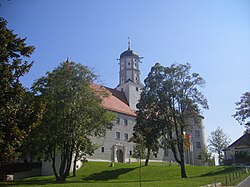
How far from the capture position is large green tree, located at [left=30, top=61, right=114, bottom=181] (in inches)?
1087

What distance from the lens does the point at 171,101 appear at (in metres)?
34.1

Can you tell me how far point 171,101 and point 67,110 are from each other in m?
13.5

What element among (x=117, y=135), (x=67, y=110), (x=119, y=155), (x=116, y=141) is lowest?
(x=119, y=155)

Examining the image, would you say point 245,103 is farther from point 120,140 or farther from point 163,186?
point 163,186

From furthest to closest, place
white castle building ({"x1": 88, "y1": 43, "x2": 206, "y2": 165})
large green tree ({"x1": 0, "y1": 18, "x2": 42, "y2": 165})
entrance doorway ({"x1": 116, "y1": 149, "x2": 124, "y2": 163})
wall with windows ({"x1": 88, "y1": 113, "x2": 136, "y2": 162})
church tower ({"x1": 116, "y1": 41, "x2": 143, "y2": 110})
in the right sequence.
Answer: church tower ({"x1": 116, "y1": 41, "x2": 143, "y2": 110}) < entrance doorway ({"x1": 116, "y1": 149, "x2": 124, "y2": 163}) < white castle building ({"x1": 88, "y1": 43, "x2": 206, "y2": 165}) < wall with windows ({"x1": 88, "y1": 113, "x2": 136, "y2": 162}) < large green tree ({"x1": 0, "y1": 18, "x2": 42, "y2": 165})

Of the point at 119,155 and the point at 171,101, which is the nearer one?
the point at 171,101

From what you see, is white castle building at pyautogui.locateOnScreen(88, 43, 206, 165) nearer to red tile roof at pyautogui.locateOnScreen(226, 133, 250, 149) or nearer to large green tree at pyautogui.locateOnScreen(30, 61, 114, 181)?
red tile roof at pyautogui.locateOnScreen(226, 133, 250, 149)

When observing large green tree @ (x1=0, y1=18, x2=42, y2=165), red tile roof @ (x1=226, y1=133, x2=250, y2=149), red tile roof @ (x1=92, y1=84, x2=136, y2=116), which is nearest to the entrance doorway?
red tile roof @ (x1=92, y1=84, x2=136, y2=116)

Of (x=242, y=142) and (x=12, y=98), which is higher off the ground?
(x=12, y=98)

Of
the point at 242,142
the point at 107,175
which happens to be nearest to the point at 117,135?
the point at 107,175

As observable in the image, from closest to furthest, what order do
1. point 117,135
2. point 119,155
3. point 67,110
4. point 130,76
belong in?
point 67,110 < point 119,155 < point 117,135 < point 130,76

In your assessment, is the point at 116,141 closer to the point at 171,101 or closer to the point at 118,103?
the point at 118,103

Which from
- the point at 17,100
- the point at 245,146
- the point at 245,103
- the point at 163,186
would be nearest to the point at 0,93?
the point at 17,100

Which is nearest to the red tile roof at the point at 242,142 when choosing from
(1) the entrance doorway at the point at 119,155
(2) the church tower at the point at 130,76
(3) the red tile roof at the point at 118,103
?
(3) the red tile roof at the point at 118,103
